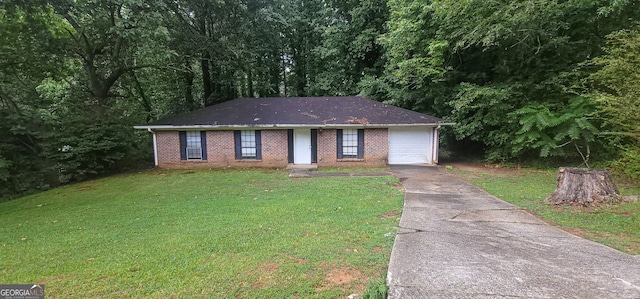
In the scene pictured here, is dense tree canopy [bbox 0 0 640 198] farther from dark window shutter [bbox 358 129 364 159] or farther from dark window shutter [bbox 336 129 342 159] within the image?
dark window shutter [bbox 336 129 342 159]

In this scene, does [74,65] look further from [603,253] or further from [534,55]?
[534,55]

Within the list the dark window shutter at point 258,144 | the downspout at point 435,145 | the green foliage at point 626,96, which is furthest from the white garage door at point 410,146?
the dark window shutter at point 258,144

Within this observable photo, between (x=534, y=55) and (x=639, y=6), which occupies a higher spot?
(x=639, y=6)

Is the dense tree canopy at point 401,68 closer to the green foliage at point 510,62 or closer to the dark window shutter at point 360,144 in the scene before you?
the green foliage at point 510,62

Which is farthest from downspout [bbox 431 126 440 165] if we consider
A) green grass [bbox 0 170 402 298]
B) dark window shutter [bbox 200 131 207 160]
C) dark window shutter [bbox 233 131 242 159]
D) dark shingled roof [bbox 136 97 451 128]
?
dark window shutter [bbox 200 131 207 160]

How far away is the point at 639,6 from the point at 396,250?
14754 mm

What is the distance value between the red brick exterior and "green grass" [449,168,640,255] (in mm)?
5243

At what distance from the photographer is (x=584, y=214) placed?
5.80 meters

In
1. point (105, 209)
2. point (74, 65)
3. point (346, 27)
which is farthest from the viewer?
point (346, 27)

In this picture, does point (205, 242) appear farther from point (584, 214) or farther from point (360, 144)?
point (360, 144)

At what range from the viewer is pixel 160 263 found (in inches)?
154

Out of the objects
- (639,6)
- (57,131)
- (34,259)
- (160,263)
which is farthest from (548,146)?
(57,131)

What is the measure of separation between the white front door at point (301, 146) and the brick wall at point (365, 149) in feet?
2.08

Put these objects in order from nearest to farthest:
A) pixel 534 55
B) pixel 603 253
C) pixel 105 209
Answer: pixel 603 253
pixel 105 209
pixel 534 55
